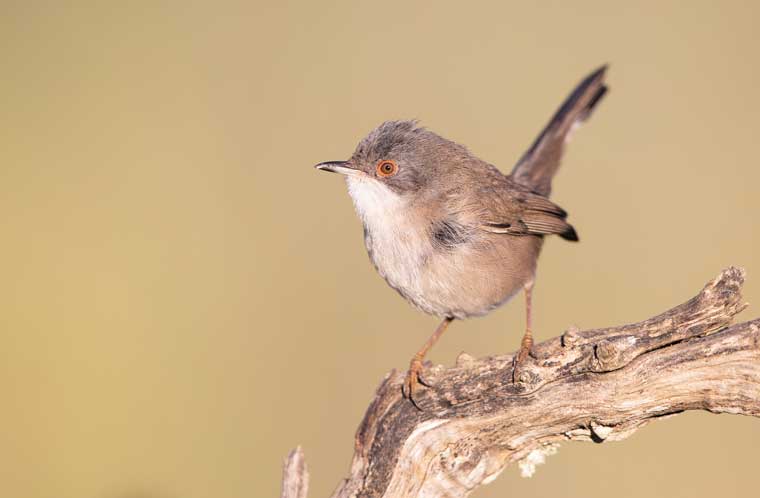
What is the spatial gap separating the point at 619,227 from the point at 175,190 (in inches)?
178

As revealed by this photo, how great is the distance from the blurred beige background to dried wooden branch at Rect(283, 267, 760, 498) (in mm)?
2448

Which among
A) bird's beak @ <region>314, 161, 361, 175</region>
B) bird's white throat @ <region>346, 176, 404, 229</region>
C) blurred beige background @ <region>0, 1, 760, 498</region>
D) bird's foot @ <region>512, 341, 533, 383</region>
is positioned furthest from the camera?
blurred beige background @ <region>0, 1, 760, 498</region>

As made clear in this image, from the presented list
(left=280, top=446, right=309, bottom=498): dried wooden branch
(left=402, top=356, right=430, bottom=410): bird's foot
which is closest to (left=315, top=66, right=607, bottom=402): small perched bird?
(left=402, top=356, right=430, bottom=410): bird's foot

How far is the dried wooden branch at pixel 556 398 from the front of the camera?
3.55 metres

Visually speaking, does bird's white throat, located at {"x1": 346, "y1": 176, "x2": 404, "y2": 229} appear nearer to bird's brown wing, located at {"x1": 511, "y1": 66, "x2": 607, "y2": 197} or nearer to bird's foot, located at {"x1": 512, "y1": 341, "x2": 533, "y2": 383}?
bird's foot, located at {"x1": 512, "y1": 341, "x2": 533, "y2": 383}

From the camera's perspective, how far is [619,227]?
786 cm

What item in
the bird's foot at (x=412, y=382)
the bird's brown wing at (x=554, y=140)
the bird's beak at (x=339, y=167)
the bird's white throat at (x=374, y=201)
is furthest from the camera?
the bird's brown wing at (x=554, y=140)

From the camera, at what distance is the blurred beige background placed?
21.4 ft

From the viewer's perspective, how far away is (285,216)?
7969 millimetres

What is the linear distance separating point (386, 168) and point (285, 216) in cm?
322

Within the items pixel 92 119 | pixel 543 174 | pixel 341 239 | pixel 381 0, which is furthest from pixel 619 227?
pixel 92 119

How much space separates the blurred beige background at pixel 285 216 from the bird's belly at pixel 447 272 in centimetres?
234

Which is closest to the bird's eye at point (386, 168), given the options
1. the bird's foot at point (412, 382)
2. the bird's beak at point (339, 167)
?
the bird's beak at point (339, 167)

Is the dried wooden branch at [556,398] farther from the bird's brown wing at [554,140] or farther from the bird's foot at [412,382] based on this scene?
the bird's brown wing at [554,140]
